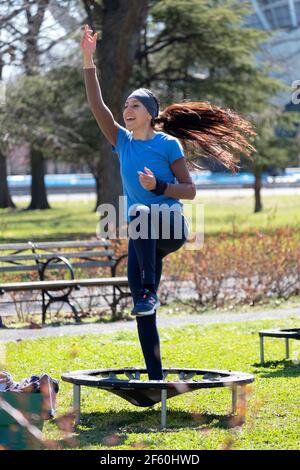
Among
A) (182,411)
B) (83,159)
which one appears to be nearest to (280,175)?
(83,159)

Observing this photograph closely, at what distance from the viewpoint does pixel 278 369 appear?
28.2ft

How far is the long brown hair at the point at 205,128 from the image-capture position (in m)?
7.02

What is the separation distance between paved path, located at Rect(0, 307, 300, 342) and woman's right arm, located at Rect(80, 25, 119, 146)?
15.1 feet

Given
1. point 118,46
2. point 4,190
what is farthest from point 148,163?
point 4,190

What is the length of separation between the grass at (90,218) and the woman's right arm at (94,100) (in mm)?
17560

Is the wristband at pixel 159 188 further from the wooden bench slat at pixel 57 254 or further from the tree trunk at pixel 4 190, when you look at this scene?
the tree trunk at pixel 4 190

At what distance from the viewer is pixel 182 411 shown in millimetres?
6793

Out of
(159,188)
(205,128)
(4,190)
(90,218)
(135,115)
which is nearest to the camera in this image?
(159,188)

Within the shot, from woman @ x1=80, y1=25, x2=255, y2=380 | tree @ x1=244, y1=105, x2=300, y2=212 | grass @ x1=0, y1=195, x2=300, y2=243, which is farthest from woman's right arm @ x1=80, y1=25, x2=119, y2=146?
tree @ x1=244, y1=105, x2=300, y2=212

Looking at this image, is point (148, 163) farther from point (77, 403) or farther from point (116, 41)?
point (116, 41)

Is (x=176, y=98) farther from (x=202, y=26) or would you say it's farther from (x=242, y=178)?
(x=242, y=178)

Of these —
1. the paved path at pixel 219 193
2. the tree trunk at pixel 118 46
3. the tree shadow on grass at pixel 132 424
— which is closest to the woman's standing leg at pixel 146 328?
the tree shadow on grass at pixel 132 424

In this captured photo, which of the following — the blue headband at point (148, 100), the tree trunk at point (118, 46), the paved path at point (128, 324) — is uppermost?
the tree trunk at point (118, 46)

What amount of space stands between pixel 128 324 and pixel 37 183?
36899mm
